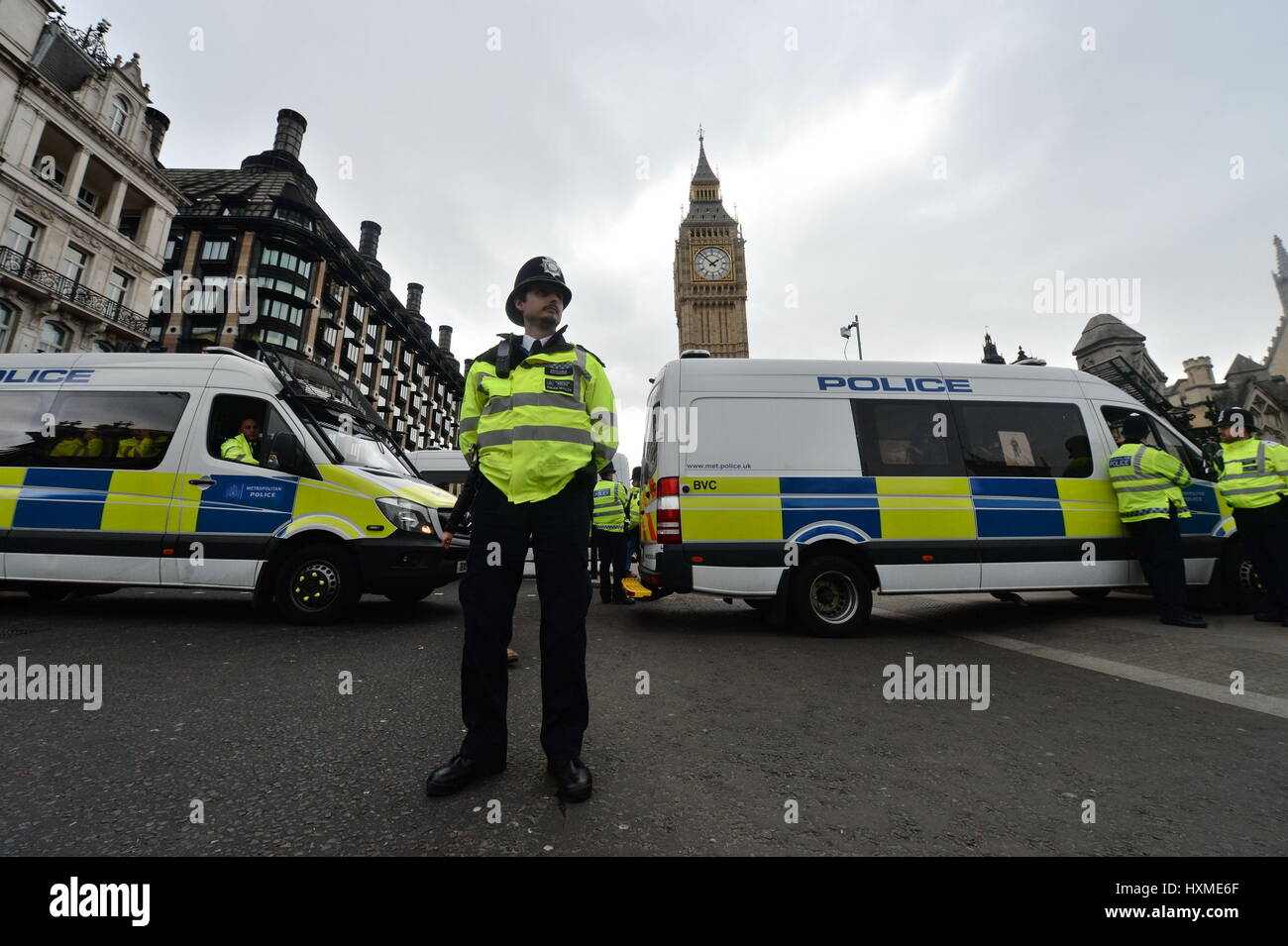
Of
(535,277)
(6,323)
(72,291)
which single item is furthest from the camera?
(72,291)

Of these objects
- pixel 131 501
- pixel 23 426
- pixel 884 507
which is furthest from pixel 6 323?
pixel 884 507

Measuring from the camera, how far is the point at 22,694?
9.46 ft

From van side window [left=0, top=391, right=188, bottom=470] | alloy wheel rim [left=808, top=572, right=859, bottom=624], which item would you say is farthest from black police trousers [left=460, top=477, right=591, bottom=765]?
van side window [left=0, top=391, right=188, bottom=470]

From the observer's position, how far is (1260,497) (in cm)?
524

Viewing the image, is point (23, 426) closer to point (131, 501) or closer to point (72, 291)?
point (131, 501)

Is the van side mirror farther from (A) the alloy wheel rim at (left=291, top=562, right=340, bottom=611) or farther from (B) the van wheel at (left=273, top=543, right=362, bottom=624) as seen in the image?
(A) the alloy wheel rim at (left=291, top=562, right=340, bottom=611)

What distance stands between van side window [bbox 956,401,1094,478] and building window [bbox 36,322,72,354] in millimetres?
30466

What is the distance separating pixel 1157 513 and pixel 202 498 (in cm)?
856

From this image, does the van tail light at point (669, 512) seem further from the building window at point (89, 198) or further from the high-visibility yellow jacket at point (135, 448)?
the building window at point (89, 198)

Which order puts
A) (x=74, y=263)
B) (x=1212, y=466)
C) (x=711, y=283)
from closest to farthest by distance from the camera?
1. (x=1212, y=466)
2. (x=74, y=263)
3. (x=711, y=283)

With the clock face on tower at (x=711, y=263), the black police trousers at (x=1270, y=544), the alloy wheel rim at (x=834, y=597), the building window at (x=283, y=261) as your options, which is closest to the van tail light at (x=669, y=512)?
the alloy wheel rim at (x=834, y=597)
